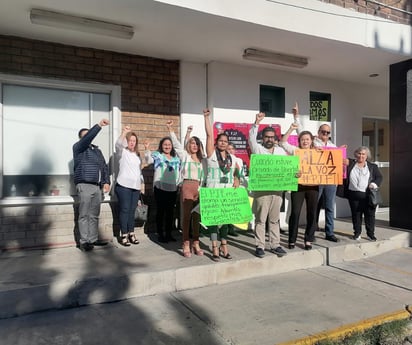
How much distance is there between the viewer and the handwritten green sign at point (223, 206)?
189 inches

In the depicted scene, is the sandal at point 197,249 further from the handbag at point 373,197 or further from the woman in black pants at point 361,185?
the handbag at point 373,197

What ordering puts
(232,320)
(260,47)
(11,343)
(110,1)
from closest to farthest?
(11,343)
(232,320)
(110,1)
(260,47)

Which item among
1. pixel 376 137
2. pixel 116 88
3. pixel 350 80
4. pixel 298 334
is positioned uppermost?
pixel 350 80

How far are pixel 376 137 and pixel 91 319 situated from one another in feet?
26.2

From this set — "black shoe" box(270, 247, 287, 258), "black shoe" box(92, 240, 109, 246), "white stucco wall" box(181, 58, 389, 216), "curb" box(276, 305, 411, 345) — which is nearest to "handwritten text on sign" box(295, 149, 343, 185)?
"black shoe" box(270, 247, 287, 258)

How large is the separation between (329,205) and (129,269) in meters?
3.45

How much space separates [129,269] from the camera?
462 cm

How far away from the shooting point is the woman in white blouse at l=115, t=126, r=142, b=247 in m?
5.60

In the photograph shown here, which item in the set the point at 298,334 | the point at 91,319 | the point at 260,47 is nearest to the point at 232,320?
the point at 298,334

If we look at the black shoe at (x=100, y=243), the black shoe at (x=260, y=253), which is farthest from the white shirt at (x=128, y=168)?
the black shoe at (x=260, y=253)

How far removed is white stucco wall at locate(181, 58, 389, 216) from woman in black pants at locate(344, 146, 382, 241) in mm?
1799

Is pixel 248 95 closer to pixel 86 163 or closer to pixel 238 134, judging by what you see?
pixel 238 134

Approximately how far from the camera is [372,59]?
6984mm

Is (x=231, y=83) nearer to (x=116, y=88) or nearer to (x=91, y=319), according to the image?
(x=116, y=88)
